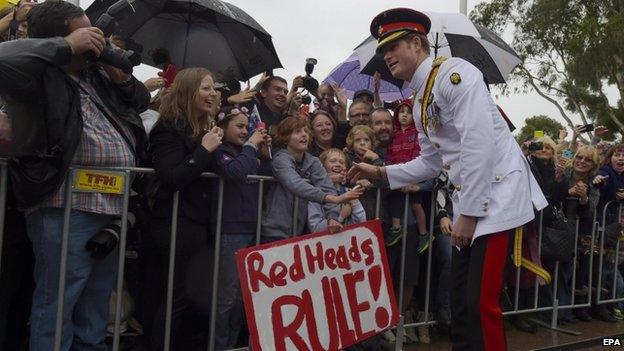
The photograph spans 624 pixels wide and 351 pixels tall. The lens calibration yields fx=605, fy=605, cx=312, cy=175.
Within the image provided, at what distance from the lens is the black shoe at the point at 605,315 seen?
604 centimetres

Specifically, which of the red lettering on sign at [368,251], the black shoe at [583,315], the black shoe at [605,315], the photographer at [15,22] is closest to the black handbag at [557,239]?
the black shoe at [583,315]

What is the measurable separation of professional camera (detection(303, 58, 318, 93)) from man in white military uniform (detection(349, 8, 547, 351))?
7.25 ft

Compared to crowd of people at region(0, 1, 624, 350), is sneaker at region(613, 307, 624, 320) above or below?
below

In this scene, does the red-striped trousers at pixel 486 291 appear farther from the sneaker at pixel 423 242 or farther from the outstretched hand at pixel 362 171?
the sneaker at pixel 423 242

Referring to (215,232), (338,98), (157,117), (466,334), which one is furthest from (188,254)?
(338,98)

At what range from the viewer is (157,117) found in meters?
3.70

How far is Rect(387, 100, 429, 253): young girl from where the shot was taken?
14.9 feet

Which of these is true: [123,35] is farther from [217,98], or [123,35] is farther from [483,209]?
[483,209]

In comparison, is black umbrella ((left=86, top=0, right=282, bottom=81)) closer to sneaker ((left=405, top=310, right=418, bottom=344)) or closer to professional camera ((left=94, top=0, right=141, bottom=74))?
professional camera ((left=94, top=0, right=141, bottom=74))

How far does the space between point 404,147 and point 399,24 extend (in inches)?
75.9

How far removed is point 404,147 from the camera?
496cm

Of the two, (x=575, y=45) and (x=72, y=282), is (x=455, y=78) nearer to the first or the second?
(x=72, y=282)

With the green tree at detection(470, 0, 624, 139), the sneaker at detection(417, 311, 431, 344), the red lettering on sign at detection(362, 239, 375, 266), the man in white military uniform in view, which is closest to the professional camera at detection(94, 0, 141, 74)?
the man in white military uniform

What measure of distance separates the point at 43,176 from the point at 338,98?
3.53m
